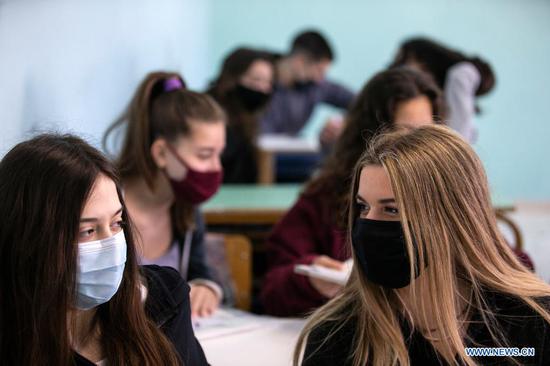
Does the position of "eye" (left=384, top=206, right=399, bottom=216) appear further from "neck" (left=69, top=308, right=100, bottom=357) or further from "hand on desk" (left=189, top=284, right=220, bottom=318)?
"hand on desk" (left=189, top=284, right=220, bottom=318)

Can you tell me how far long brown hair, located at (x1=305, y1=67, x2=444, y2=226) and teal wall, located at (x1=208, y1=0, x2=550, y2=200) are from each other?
18.1ft

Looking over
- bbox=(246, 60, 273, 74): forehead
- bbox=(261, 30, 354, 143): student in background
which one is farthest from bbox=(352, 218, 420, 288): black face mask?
bbox=(261, 30, 354, 143): student in background

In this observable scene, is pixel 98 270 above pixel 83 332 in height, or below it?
above

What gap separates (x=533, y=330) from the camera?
142cm

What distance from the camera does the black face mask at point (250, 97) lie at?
468 cm

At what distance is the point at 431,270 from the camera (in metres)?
1.41

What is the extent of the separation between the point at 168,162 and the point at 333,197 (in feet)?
1.89

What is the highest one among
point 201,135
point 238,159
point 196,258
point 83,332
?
point 201,135

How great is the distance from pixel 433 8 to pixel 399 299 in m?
6.99

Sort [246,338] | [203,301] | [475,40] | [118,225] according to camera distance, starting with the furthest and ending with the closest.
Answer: [475,40] → [203,301] → [246,338] → [118,225]

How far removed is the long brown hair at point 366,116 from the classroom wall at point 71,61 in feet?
2.70

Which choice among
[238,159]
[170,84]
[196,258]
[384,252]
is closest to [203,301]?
[196,258]

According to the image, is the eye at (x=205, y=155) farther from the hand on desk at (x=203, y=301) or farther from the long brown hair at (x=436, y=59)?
the long brown hair at (x=436, y=59)

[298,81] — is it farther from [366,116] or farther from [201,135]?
[201,135]
